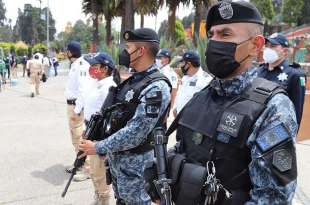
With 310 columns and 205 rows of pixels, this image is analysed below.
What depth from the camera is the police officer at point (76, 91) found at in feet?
16.5

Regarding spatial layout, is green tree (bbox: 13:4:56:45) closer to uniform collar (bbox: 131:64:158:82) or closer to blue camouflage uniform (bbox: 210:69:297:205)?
uniform collar (bbox: 131:64:158:82)

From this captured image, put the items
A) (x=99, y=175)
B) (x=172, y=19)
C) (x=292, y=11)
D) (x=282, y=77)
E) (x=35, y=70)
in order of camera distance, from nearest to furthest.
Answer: (x=99, y=175) → (x=282, y=77) → (x=35, y=70) → (x=172, y=19) → (x=292, y=11)

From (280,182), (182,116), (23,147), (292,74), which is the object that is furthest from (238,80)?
(23,147)

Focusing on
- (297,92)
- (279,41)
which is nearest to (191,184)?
(297,92)

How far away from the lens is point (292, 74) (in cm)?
388

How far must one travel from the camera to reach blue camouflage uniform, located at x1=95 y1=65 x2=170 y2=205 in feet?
8.48

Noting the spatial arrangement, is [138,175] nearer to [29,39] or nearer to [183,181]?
[183,181]

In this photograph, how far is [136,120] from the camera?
8.47 feet

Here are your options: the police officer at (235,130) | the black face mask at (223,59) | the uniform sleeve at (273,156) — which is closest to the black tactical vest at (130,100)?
the police officer at (235,130)

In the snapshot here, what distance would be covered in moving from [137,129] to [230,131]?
1131 mm

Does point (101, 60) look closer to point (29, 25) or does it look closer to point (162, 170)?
point (162, 170)

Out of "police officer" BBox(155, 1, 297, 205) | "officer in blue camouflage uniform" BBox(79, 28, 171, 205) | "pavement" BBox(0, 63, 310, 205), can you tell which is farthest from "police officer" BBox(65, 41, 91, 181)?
"police officer" BBox(155, 1, 297, 205)

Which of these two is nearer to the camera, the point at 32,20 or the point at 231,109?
the point at 231,109

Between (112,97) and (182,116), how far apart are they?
120cm
